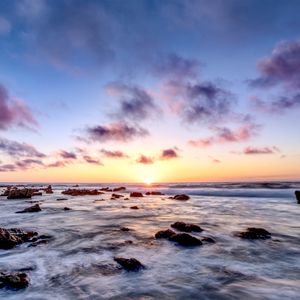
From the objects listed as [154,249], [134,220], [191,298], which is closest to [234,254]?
[154,249]

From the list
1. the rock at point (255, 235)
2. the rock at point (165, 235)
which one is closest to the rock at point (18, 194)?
the rock at point (165, 235)

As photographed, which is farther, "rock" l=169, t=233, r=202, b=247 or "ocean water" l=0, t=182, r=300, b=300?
"rock" l=169, t=233, r=202, b=247

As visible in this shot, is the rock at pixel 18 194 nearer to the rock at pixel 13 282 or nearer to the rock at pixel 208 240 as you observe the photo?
the rock at pixel 208 240

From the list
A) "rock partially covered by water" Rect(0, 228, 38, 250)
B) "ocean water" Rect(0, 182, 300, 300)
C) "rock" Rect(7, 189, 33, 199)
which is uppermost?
"rock" Rect(7, 189, 33, 199)

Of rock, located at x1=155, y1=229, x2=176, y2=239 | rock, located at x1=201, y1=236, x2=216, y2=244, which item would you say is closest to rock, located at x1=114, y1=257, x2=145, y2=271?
Result: rock, located at x1=155, y1=229, x2=176, y2=239

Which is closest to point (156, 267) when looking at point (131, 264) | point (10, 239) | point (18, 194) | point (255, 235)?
point (131, 264)

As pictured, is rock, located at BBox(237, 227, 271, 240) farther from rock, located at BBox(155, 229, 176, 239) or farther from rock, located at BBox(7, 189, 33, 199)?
rock, located at BBox(7, 189, 33, 199)

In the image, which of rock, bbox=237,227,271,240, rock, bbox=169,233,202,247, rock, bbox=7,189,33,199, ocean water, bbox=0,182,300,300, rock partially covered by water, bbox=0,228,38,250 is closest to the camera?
ocean water, bbox=0,182,300,300

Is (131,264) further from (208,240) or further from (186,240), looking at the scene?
(208,240)

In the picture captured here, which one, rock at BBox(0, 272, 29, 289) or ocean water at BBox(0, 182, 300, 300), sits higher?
rock at BBox(0, 272, 29, 289)

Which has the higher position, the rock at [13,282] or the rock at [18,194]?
the rock at [18,194]

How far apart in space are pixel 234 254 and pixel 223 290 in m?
2.75

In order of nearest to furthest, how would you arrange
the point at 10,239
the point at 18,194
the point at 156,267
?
the point at 156,267 < the point at 10,239 < the point at 18,194

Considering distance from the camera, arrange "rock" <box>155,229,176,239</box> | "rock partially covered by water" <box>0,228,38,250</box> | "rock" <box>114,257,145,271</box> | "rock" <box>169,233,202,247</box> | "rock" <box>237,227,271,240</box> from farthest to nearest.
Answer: "rock" <box>237,227,271,240</box> < "rock" <box>155,229,176,239</box> < "rock" <box>169,233,202,247</box> < "rock partially covered by water" <box>0,228,38,250</box> < "rock" <box>114,257,145,271</box>
